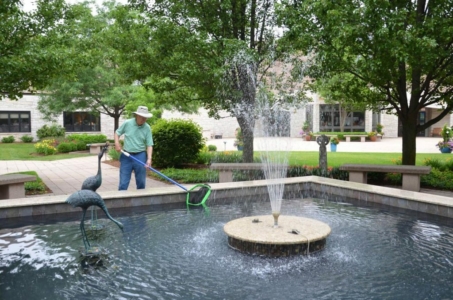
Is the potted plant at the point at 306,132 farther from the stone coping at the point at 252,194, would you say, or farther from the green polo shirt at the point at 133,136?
the green polo shirt at the point at 133,136

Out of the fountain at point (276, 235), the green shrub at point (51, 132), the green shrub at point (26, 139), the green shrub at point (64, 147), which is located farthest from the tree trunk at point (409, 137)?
the green shrub at point (26, 139)

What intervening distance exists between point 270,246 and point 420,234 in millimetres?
2233

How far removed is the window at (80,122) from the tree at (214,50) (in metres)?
23.3

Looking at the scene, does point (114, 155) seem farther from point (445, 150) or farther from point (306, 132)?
point (306, 132)

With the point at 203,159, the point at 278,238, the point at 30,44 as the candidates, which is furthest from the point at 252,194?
the point at 203,159

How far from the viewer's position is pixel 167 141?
523 inches

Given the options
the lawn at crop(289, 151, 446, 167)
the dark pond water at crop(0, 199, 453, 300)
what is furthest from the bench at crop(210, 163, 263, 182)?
the dark pond water at crop(0, 199, 453, 300)

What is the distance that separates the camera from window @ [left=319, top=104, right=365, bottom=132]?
38281mm

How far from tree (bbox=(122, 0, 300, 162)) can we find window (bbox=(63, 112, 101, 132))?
76.5 ft

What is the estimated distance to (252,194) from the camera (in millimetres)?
7977

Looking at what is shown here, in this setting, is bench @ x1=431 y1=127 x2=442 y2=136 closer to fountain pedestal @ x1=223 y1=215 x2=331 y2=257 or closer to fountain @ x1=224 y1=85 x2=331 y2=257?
fountain @ x1=224 y1=85 x2=331 y2=257

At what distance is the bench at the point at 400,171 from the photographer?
895 centimetres

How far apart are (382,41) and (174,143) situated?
7240 millimetres

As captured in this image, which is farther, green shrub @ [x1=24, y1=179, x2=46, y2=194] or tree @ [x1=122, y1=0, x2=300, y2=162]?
tree @ [x1=122, y1=0, x2=300, y2=162]
